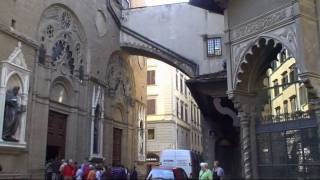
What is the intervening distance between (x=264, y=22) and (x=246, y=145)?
3351mm

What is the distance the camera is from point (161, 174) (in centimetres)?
1313

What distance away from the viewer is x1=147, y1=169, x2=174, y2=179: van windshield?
13.0m

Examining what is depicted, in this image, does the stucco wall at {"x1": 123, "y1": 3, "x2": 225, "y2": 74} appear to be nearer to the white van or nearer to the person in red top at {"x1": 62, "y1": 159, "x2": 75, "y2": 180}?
the white van

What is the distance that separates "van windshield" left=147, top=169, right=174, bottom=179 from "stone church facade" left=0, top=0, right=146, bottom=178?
5.35 m

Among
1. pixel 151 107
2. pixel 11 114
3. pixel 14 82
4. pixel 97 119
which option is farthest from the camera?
pixel 151 107

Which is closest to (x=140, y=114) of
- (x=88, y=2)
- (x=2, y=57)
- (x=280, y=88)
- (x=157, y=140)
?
(x=88, y=2)

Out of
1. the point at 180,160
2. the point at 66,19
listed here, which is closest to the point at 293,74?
the point at 180,160

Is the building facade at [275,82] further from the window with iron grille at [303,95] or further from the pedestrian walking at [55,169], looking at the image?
the pedestrian walking at [55,169]

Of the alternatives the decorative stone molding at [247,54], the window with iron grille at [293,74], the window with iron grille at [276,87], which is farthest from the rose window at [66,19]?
the window with iron grille at [293,74]

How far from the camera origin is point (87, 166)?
1551 centimetres

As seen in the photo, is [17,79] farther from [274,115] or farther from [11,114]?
[274,115]

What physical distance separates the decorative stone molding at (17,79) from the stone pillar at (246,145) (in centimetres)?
819

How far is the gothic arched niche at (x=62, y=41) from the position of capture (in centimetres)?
1812

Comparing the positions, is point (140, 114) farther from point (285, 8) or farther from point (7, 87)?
point (285, 8)
